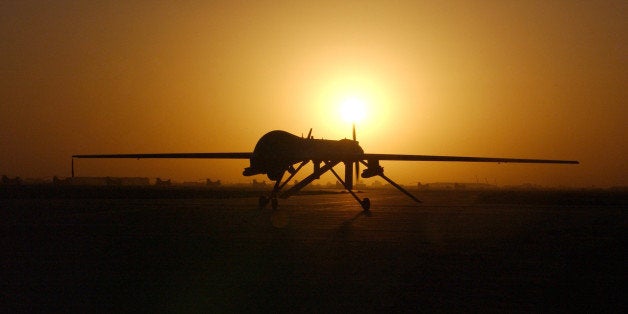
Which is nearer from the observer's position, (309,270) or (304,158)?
(309,270)

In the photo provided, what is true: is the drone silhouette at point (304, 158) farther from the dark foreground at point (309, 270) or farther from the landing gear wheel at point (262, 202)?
the dark foreground at point (309, 270)

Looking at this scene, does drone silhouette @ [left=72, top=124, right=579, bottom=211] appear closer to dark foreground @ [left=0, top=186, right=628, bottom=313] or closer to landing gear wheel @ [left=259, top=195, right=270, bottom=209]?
landing gear wheel @ [left=259, top=195, right=270, bottom=209]

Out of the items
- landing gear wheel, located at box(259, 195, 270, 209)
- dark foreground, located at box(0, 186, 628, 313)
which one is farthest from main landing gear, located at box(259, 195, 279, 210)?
dark foreground, located at box(0, 186, 628, 313)

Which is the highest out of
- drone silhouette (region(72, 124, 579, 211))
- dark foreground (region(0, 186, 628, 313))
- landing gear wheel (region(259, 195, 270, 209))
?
drone silhouette (region(72, 124, 579, 211))

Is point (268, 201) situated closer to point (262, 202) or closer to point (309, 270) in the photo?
point (262, 202)

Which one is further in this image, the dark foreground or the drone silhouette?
the drone silhouette

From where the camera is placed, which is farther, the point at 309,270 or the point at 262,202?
the point at 262,202

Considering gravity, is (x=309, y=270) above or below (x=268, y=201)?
below

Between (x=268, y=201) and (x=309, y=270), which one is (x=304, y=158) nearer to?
(x=268, y=201)

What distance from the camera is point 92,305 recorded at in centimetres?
836

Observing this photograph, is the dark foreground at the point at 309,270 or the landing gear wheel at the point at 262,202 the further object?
the landing gear wheel at the point at 262,202

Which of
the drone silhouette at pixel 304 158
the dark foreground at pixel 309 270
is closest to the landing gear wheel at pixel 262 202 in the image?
the drone silhouette at pixel 304 158

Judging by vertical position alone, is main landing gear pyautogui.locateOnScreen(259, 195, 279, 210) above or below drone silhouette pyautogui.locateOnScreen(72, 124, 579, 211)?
below

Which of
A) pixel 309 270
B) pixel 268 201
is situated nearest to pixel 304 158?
pixel 268 201
